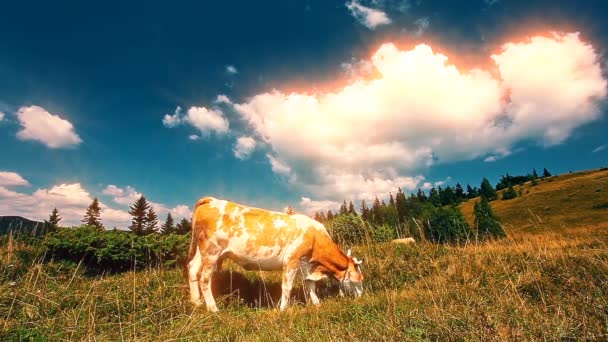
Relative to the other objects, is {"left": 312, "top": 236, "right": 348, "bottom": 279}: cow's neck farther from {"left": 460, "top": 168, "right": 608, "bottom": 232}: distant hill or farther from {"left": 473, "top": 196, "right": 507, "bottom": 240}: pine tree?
{"left": 460, "top": 168, "right": 608, "bottom": 232}: distant hill

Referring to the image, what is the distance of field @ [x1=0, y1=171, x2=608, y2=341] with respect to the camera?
374cm

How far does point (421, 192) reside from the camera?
547ft

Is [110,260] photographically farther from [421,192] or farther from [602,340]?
[421,192]

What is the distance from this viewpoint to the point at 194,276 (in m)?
7.25

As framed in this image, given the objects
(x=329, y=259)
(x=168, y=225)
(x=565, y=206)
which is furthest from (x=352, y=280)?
(x=565, y=206)

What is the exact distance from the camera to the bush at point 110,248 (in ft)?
29.8

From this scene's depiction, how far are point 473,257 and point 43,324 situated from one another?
30.6 ft

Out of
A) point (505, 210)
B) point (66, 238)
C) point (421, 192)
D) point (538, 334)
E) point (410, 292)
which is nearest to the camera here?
point (538, 334)

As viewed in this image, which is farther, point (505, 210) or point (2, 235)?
→ point (505, 210)

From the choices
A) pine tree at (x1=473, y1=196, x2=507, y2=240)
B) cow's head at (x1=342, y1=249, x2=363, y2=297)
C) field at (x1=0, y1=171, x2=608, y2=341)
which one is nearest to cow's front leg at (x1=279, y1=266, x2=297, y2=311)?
field at (x1=0, y1=171, x2=608, y2=341)

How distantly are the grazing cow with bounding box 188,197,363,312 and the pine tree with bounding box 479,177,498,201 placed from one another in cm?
16335

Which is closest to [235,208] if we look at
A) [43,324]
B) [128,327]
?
[128,327]

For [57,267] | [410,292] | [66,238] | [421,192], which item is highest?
[421,192]

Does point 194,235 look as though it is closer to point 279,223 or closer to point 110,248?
point 279,223
